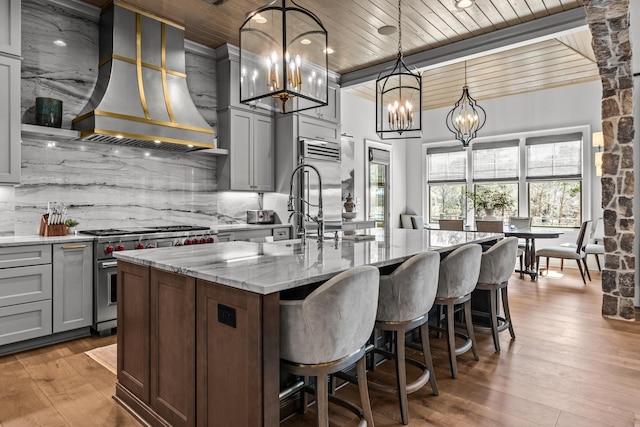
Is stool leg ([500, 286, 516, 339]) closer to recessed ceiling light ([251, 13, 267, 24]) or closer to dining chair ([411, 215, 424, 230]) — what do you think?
recessed ceiling light ([251, 13, 267, 24])

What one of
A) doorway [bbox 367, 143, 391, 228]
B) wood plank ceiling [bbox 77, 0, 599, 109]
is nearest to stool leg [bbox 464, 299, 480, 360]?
wood plank ceiling [bbox 77, 0, 599, 109]

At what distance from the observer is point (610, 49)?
141 inches

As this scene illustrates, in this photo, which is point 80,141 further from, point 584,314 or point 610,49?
point 584,314

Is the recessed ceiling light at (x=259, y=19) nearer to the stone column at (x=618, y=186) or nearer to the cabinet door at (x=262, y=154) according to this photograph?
Result: the cabinet door at (x=262, y=154)

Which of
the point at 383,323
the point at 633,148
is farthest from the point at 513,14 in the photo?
the point at 383,323

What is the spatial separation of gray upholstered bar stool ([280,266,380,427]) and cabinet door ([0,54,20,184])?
2915 mm

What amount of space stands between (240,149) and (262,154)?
14.0 inches

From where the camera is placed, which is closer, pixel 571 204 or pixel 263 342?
pixel 263 342

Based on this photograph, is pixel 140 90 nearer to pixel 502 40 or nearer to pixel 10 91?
pixel 10 91

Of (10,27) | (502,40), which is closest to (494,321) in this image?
(502,40)

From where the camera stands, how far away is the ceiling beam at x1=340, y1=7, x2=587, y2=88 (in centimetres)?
403

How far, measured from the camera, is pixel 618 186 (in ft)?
13.1

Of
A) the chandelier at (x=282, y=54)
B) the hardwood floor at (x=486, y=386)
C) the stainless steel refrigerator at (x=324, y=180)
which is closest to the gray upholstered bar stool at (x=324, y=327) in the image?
the hardwood floor at (x=486, y=386)

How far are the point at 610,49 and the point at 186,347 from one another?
4.20 metres
